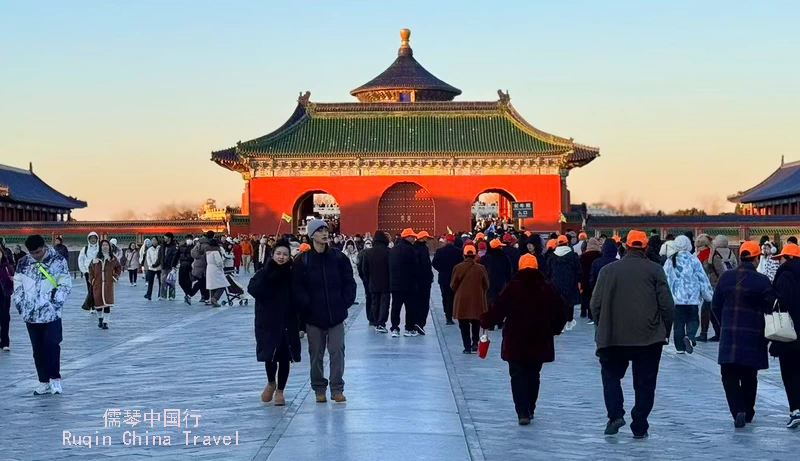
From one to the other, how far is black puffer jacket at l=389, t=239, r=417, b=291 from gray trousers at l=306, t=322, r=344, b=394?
237 inches

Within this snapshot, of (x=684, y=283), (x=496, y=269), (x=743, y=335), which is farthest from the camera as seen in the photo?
(x=496, y=269)

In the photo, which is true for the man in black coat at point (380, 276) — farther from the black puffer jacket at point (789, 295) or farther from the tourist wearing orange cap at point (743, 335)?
the black puffer jacket at point (789, 295)

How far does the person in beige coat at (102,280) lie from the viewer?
17250mm

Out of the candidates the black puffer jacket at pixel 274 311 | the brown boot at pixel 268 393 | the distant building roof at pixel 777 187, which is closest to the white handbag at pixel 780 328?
the black puffer jacket at pixel 274 311

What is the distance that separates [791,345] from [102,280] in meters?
11.5

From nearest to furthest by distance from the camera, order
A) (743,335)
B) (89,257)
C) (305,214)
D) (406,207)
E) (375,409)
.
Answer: (743,335) → (375,409) → (89,257) → (406,207) → (305,214)

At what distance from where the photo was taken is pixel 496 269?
15.8m

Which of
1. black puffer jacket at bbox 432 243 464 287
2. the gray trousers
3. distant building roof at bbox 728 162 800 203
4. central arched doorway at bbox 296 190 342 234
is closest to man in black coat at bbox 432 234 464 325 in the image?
black puffer jacket at bbox 432 243 464 287

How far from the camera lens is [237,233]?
50.1 m

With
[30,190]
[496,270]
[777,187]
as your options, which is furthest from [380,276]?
[30,190]

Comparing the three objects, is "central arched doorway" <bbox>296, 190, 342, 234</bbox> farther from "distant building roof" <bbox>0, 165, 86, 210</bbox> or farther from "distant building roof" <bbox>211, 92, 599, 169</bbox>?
"distant building roof" <bbox>0, 165, 86, 210</bbox>

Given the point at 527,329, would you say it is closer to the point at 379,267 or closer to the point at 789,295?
the point at 789,295

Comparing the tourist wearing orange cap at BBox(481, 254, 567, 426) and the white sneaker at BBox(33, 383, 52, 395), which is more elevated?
the tourist wearing orange cap at BBox(481, 254, 567, 426)

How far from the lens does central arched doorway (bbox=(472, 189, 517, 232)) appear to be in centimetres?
5053
